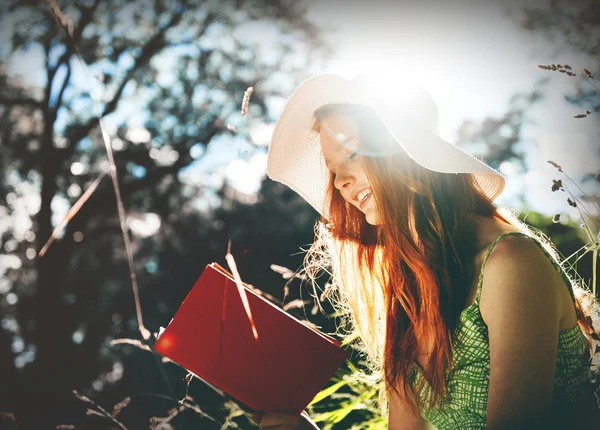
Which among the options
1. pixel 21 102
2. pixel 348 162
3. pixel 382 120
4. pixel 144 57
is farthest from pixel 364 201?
pixel 21 102

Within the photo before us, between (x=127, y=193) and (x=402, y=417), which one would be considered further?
(x=127, y=193)

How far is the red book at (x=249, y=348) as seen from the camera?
0.99 meters

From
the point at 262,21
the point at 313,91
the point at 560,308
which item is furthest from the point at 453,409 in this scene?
the point at 262,21

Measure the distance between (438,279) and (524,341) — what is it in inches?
11.8

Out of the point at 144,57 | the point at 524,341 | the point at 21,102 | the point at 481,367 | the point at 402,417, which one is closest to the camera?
the point at 524,341

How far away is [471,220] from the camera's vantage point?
1103mm

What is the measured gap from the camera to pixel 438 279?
3.60 ft

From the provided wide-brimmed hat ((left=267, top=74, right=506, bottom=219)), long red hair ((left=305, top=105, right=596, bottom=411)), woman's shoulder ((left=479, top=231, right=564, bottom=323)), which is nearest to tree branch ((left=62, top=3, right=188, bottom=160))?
wide-brimmed hat ((left=267, top=74, right=506, bottom=219))

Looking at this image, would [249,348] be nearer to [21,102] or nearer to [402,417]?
[402,417]

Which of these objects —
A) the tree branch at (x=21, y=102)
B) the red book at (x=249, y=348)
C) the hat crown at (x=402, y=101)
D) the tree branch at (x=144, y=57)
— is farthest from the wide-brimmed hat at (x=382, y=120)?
the tree branch at (x=21, y=102)

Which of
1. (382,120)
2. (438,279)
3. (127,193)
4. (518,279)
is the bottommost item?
(127,193)

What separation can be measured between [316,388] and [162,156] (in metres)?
8.72

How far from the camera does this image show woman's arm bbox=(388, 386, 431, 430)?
4.15 ft

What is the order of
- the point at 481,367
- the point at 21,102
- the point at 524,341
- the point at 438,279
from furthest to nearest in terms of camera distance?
the point at 21,102
the point at 438,279
the point at 481,367
the point at 524,341
